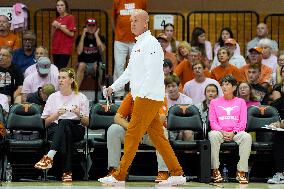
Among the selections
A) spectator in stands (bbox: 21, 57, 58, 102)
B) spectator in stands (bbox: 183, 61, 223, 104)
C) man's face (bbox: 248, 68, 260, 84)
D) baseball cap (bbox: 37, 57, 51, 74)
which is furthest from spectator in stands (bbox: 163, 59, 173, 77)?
baseball cap (bbox: 37, 57, 51, 74)

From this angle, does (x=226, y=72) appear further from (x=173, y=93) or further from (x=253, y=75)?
(x=173, y=93)

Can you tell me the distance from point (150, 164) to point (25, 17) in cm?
477

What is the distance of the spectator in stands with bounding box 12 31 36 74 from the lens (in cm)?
1623

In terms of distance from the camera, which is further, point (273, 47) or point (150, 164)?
point (273, 47)

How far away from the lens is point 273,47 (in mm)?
17750

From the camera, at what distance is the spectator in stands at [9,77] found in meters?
15.2

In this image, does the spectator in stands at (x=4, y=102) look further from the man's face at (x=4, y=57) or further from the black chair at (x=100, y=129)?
the black chair at (x=100, y=129)

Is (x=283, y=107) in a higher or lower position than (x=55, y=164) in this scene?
higher

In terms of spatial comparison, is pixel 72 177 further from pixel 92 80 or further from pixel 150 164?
pixel 92 80

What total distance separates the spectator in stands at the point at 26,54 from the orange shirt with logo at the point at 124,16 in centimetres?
154

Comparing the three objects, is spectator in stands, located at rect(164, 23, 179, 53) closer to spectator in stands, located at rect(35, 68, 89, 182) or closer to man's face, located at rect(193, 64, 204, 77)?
man's face, located at rect(193, 64, 204, 77)

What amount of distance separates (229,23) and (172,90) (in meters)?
5.97

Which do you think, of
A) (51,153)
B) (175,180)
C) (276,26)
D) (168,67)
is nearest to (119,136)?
(51,153)

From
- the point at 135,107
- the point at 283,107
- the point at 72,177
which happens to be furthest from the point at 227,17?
the point at 135,107
